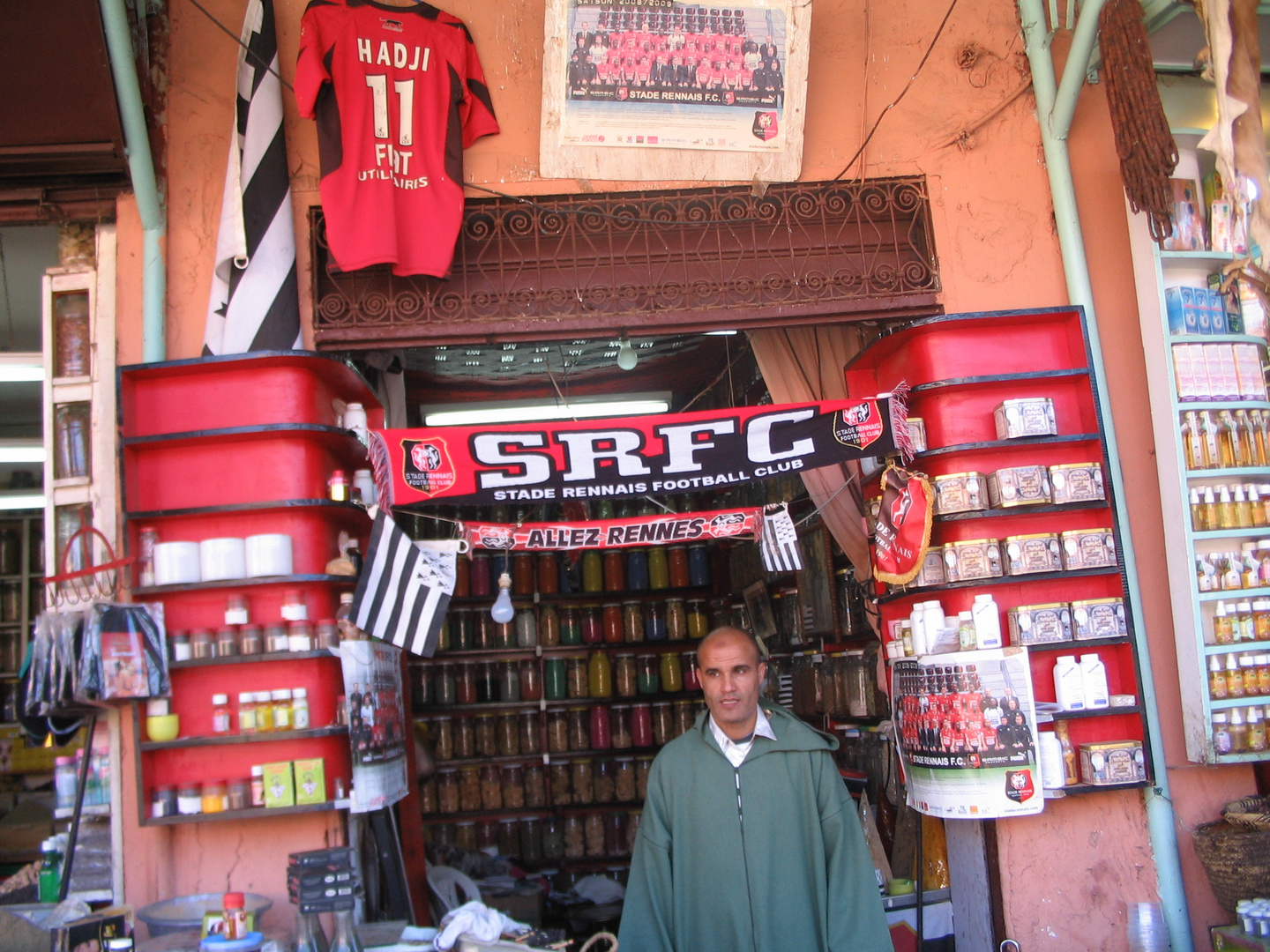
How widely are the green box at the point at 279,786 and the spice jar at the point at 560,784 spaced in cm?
295

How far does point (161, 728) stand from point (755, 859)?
2.12 metres

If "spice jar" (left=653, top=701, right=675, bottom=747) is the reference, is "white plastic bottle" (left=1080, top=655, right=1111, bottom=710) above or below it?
above

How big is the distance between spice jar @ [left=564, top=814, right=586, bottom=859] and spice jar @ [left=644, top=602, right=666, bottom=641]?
3.99 feet

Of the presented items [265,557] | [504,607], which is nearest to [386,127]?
[265,557]

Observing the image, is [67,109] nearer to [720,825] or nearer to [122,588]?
[122,588]

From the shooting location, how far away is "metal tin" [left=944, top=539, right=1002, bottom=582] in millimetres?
4016

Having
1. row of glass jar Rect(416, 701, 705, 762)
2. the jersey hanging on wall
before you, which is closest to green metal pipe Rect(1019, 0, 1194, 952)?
the jersey hanging on wall

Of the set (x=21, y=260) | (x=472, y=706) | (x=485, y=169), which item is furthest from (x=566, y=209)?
(x=472, y=706)

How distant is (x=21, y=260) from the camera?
15.7 ft

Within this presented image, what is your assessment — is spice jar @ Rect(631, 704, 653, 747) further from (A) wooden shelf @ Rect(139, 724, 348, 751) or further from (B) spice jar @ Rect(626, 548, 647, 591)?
(A) wooden shelf @ Rect(139, 724, 348, 751)

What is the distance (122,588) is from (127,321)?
1070mm

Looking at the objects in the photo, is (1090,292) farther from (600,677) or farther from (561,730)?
(561,730)

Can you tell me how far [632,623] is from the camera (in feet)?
21.7

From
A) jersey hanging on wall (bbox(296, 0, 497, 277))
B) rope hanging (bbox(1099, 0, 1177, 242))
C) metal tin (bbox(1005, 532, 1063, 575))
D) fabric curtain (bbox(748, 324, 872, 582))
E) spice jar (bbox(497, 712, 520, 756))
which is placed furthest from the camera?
spice jar (bbox(497, 712, 520, 756))
